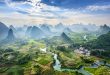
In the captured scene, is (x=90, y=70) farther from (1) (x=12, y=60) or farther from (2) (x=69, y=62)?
(1) (x=12, y=60)

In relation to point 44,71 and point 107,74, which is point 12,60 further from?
point 107,74

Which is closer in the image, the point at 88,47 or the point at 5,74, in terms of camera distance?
the point at 5,74

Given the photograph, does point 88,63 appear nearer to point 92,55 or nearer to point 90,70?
point 90,70

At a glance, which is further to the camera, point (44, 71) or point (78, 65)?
point (78, 65)

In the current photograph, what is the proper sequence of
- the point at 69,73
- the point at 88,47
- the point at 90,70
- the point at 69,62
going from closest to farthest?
the point at 69,73
the point at 90,70
the point at 69,62
the point at 88,47

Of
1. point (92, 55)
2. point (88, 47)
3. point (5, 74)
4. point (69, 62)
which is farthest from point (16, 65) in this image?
point (88, 47)

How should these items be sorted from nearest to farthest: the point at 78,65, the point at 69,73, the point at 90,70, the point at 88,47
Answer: the point at 69,73 → the point at 90,70 → the point at 78,65 → the point at 88,47

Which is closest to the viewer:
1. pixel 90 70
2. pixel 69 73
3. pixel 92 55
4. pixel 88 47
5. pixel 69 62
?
pixel 69 73

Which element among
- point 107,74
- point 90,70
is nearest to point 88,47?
point 90,70

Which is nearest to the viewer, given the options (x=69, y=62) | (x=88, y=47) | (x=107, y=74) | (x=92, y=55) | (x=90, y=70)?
(x=107, y=74)
